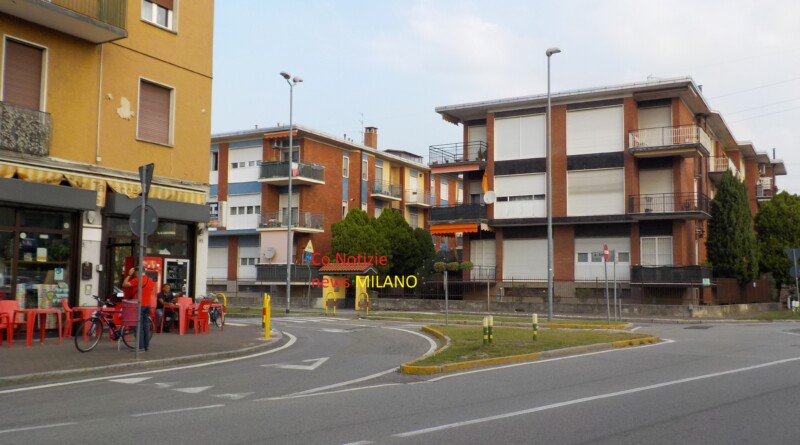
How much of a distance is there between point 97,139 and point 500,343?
11352 millimetres

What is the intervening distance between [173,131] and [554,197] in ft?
82.4

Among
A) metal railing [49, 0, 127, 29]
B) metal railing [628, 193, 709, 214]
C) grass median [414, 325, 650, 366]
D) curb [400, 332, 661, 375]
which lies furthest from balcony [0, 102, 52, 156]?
metal railing [628, 193, 709, 214]

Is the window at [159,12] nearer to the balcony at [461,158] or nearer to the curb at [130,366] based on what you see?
the curb at [130,366]

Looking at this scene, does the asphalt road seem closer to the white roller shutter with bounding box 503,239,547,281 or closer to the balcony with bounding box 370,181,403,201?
the white roller shutter with bounding box 503,239,547,281

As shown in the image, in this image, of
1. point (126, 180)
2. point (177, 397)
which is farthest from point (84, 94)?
point (177, 397)

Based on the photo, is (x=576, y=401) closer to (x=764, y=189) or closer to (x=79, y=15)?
(x=79, y=15)

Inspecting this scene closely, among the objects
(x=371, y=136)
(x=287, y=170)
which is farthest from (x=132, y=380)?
(x=371, y=136)

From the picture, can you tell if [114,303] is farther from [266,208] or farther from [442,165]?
[266,208]

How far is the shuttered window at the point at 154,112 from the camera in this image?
19.5 meters

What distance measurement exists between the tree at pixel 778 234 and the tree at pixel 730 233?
8.14 meters

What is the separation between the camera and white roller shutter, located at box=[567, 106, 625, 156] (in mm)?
38938

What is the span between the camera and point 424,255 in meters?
50.2

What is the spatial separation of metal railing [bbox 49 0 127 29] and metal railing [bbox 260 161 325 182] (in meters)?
29.4

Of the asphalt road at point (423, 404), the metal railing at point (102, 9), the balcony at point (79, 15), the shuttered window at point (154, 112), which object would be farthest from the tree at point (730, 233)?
the balcony at point (79, 15)
